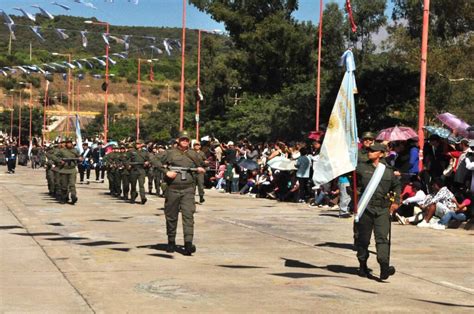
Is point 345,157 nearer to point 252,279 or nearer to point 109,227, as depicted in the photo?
point 252,279

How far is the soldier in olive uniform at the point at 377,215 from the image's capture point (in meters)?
10.7

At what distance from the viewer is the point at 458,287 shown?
10.3 m

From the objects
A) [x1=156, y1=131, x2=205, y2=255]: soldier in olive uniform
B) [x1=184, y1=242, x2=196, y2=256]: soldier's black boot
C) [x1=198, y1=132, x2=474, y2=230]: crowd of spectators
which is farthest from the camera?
[x1=198, y1=132, x2=474, y2=230]: crowd of spectators

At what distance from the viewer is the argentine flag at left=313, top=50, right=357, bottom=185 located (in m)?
12.2

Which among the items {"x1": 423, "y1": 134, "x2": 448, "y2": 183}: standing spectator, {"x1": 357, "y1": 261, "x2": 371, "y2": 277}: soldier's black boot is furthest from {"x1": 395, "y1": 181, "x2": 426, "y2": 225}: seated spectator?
{"x1": 357, "y1": 261, "x2": 371, "y2": 277}: soldier's black boot

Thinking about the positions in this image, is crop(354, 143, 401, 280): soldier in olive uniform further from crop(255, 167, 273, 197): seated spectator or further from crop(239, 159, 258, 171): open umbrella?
crop(239, 159, 258, 171): open umbrella

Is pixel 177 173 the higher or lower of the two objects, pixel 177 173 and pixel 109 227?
the higher

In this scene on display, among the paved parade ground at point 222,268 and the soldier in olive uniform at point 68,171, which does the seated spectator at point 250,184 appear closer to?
the soldier in olive uniform at point 68,171

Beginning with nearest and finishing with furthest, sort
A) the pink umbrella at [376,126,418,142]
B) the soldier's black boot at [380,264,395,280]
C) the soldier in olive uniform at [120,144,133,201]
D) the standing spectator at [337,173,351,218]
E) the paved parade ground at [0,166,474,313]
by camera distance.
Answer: the paved parade ground at [0,166,474,313] → the soldier's black boot at [380,264,395,280] → the standing spectator at [337,173,351,218] → the pink umbrella at [376,126,418,142] → the soldier in olive uniform at [120,144,133,201]

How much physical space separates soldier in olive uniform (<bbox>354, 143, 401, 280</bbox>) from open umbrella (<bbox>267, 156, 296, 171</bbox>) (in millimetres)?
13592

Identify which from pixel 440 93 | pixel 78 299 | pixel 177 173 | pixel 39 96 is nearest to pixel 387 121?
pixel 440 93

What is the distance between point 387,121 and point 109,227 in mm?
27525

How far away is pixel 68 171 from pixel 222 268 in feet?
42.6

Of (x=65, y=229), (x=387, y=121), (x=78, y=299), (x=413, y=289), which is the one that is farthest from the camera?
(x=387, y=121)
